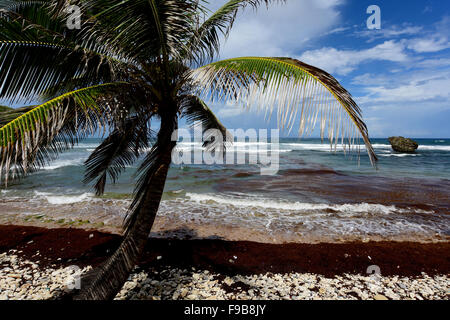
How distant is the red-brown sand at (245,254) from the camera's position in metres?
4.43

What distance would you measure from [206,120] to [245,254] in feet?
10.2

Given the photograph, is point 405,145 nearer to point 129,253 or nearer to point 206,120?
point 206,120

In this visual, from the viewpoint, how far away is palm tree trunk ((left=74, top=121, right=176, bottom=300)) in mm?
2801

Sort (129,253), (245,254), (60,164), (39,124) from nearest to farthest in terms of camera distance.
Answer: (39,124)
(129,253)
(245,254)
(60,164)

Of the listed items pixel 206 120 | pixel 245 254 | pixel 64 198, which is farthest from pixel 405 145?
pixel 64 198

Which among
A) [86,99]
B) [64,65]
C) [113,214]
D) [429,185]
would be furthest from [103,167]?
[429,185]

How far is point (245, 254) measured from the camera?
4.93m

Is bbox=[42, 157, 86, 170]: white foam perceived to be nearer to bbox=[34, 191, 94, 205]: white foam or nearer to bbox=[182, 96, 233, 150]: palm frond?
bbox=[34, 191, 94, 205]: white foam

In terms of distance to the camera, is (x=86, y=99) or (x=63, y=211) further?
(x=63, y=211)

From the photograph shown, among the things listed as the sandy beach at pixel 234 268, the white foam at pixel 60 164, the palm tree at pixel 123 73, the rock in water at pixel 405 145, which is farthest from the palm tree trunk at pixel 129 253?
the rock in water at pixel 405 145

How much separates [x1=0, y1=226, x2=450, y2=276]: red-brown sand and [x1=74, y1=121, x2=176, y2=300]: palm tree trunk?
5.31 ft

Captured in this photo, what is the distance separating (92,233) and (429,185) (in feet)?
54.7

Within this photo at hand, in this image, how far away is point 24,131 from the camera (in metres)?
1.84
